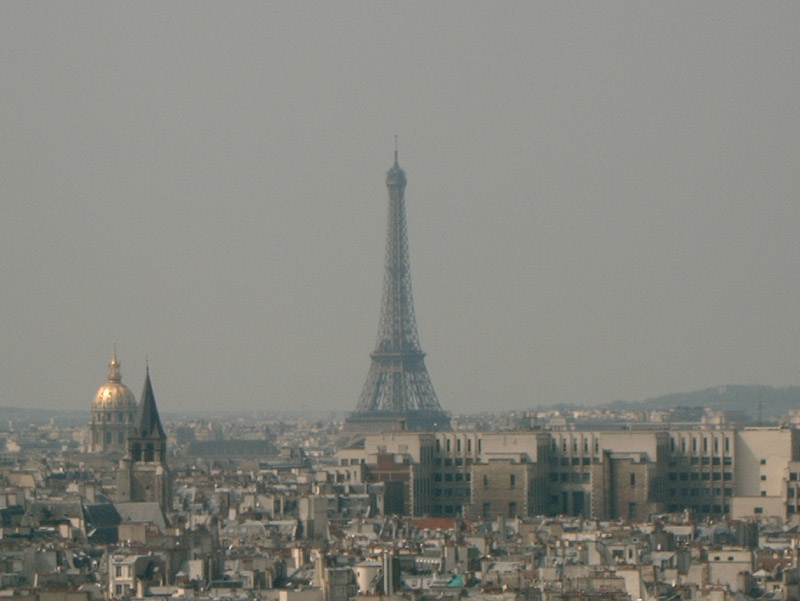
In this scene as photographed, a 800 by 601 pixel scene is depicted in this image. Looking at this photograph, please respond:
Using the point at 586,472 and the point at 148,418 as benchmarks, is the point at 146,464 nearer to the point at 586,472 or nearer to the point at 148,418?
the point at 148,418

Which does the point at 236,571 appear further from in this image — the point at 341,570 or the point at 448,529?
the point at 448,529

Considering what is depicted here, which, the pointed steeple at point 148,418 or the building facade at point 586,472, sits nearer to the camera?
the building facade at point 586,472

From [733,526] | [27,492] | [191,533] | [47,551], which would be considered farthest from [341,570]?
[27,492]

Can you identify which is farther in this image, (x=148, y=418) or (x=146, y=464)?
(x=148, y=418)

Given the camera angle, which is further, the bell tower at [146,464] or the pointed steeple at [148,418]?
the pointed steeple at [148,418]

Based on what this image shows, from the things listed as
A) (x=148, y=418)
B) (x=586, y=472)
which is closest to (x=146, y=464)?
(x=148, y=418)

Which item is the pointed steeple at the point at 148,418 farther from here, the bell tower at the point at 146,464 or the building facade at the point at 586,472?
the building facade at the point at 586,472

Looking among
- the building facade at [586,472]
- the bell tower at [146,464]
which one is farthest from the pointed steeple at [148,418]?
A: the building facade at [586,472]

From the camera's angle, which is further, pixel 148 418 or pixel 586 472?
pixel 148 418
